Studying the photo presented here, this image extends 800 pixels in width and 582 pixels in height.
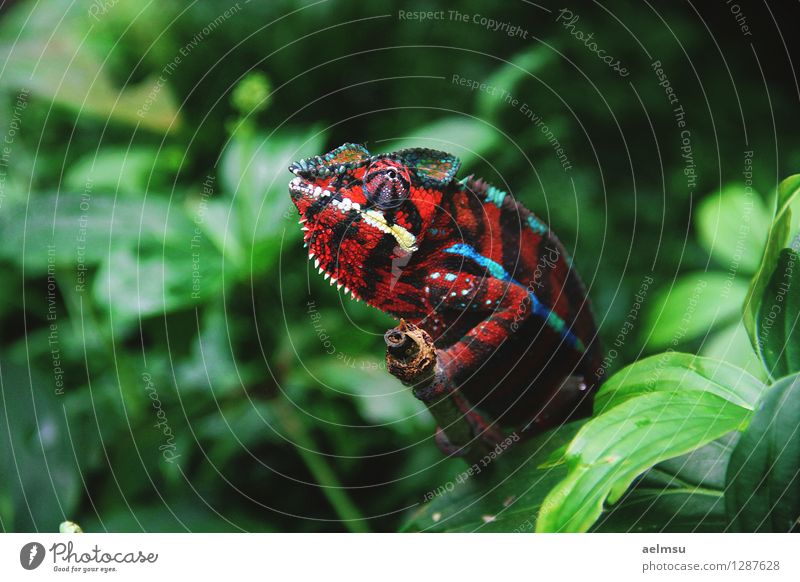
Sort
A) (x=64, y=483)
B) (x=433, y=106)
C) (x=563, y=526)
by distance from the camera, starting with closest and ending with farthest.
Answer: (x=563, y=526) < (x=64, y=483) < (x=433, y=106)

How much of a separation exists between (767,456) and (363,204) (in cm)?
37

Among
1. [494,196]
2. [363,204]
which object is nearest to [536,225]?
[494,196]

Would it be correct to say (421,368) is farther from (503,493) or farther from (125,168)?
(125,168)

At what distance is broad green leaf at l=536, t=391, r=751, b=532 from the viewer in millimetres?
541

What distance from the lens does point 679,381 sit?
601 mm

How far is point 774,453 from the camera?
0.57 metres

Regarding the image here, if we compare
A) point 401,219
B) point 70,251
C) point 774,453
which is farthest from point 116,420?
point 774,453

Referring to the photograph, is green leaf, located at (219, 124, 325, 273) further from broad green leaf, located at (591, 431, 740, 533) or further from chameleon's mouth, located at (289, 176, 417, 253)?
broad green leaf, located at (591, 431, 740, 533)

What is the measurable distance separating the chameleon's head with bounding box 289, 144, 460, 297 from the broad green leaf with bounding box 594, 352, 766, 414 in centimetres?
20

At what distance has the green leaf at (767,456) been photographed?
0.56m

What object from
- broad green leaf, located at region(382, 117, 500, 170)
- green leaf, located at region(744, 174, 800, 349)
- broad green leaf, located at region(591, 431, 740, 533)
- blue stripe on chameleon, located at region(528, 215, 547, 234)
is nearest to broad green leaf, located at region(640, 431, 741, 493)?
broad green leaf, located at region(591, 431, 740, 533)

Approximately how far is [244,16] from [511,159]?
34 centimetres

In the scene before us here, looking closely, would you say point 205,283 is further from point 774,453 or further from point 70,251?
point 774,453

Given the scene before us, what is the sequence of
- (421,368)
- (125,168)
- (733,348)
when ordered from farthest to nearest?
1. (125,168)
2. (733,348)
3. (421,368)
